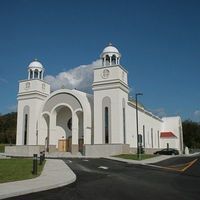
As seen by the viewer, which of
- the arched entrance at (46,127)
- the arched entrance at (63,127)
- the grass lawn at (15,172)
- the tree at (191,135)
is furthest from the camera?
the tree at (191,135)

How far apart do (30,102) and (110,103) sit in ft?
54.4

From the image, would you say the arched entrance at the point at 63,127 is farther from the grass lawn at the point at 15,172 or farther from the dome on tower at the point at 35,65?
the grass lawn at the point at 15,172

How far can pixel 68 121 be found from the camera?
55500 mm

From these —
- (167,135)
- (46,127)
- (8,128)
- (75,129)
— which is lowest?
(75,129)

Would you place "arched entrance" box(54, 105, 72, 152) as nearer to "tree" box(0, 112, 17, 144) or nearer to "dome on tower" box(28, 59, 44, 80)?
"dome on tower" box(28, 59, 44, 80)

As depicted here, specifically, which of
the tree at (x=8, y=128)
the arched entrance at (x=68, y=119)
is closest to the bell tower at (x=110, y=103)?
the arched entrance at (x=68, y=119)

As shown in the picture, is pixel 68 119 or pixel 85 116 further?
pixel 68 119

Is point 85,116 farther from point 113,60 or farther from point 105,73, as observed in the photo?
point 113,60

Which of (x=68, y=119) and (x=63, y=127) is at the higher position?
(x=68, y=119)

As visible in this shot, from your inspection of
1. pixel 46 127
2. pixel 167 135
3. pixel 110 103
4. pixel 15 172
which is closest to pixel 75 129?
pixel 110 103

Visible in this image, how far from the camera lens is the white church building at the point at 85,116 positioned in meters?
45.0

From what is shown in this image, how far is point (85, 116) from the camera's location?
4806cm

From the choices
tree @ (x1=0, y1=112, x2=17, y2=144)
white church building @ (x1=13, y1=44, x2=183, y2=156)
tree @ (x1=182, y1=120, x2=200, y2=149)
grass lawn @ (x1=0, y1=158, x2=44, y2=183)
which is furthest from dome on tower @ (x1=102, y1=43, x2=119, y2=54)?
tree @ (x1=182, y1=120, x2=200, y2=149)

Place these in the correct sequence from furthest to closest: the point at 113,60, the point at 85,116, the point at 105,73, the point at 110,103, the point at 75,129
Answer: the point at 113,60
the point at 75,129
the point at 85,116
the point at 105,73
the point at 110,103
